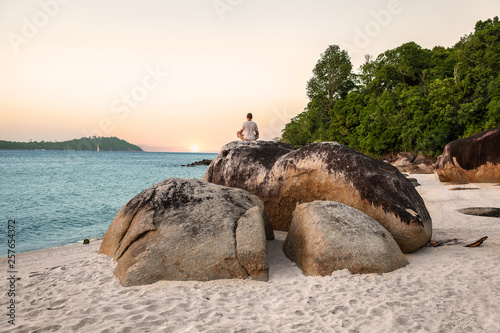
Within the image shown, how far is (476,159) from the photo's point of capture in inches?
637

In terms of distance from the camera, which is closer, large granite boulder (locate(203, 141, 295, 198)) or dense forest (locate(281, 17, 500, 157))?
large granite boulder (locate(203, 141, 295, 198))

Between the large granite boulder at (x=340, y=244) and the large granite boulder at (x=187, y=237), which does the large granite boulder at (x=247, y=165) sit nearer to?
the large granite boulder at (x=187, y=237)

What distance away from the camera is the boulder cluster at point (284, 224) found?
5.22m

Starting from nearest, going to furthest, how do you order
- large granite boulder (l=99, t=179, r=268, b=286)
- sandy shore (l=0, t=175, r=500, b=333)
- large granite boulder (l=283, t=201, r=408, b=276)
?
sandy shore (l=0, t=175, r=500, b=333), large granite boulder (l=99, t=179, r=268, b=286), large granite boulder (l=283, t=201, r=408, b=276)

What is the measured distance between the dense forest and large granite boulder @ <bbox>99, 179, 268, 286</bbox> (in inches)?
1355

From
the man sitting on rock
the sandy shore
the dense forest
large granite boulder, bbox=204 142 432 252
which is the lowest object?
the sandy shore

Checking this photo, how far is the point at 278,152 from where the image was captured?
375 inches

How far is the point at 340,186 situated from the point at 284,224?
73.7 inches

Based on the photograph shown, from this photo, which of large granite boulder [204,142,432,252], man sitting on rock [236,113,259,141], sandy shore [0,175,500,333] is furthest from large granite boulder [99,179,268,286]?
man sitting on rock [236,113,259,141]

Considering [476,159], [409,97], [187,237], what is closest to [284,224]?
[187,237]

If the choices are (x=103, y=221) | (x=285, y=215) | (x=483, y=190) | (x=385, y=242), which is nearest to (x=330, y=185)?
(x=285, y=215)

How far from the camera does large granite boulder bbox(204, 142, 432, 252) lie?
6492 mm

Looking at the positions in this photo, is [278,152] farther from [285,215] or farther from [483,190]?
[483,190]

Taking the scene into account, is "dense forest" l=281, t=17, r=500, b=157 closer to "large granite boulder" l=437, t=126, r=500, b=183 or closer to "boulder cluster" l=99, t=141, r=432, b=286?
"large granite boulder" l=437, t=126, r=500, b=183
